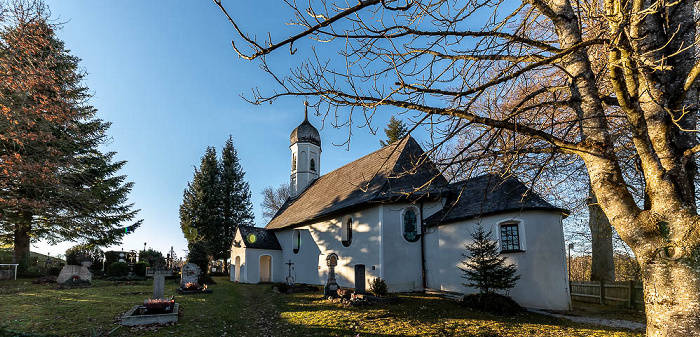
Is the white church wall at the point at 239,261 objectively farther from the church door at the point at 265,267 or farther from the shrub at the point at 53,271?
the shrub at the point at 53,271

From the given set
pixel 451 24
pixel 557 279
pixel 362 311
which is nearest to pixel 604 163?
pixel 451 24

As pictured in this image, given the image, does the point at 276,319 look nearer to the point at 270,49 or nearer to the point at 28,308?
the point at 28,308

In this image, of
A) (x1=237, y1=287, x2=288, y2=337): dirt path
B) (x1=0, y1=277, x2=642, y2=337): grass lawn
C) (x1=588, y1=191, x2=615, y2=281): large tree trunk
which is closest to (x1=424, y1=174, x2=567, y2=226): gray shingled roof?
(x1=0, y1=277, x2=642, y2=337): grass lawn

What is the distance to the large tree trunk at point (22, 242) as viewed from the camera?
2102cm

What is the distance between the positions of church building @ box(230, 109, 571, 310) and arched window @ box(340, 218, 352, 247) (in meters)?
0.05

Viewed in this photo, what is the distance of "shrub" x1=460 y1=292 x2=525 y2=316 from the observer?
1105 centimetres

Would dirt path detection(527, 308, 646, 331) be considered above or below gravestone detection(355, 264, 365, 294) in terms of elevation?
below

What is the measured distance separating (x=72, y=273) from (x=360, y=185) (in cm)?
1591

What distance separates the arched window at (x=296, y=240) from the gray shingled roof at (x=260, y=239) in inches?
92.5

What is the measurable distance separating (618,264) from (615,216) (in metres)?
27.3

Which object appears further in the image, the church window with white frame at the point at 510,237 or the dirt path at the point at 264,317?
the church window with white frame at the point at 510,237

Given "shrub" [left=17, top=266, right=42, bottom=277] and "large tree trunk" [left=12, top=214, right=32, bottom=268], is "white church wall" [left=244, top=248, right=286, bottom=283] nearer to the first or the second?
"shrub" [left=17, top=266, right=42, bottom=277]

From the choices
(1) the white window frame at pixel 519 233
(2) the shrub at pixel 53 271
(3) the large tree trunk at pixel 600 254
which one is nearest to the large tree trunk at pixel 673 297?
(1) the white window frame at pixel 519 233

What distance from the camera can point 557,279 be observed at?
13.0m
